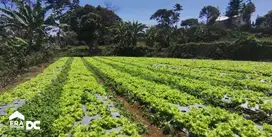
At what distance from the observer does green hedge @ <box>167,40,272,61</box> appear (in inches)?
1188

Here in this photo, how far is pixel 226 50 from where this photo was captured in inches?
1299

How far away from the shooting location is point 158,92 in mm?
8617

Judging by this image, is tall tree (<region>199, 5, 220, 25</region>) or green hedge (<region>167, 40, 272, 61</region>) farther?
tall tree (<region>199, 5, 220, 25</region>)

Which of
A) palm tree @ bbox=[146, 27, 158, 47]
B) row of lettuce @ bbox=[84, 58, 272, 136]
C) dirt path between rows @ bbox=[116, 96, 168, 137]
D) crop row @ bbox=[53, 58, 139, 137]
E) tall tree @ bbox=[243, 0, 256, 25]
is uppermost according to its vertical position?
tall tree @ bbox=[243, 0, 256, 25]

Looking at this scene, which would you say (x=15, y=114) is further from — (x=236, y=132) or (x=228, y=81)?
(x=228, y=81)

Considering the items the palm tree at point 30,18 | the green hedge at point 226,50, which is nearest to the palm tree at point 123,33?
the green hedge at point 226,50

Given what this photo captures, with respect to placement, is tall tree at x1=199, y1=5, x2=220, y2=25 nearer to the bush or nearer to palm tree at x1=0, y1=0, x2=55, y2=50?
the bush

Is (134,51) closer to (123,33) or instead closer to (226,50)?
(123,33)

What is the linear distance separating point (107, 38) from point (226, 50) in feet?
81.7

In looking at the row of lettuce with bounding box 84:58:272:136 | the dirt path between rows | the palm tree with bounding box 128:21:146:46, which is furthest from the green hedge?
the dirt path between rows

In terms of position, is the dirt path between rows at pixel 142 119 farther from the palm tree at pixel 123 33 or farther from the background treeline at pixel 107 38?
the palm tree at pixel 123 33

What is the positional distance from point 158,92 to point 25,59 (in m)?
12.6

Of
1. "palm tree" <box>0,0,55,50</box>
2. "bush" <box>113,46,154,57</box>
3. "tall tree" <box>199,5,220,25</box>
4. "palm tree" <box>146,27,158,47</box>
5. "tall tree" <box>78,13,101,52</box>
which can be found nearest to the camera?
"palm tree" <box>0,0,55,50</box>

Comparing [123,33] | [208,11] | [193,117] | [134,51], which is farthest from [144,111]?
[208,11]
